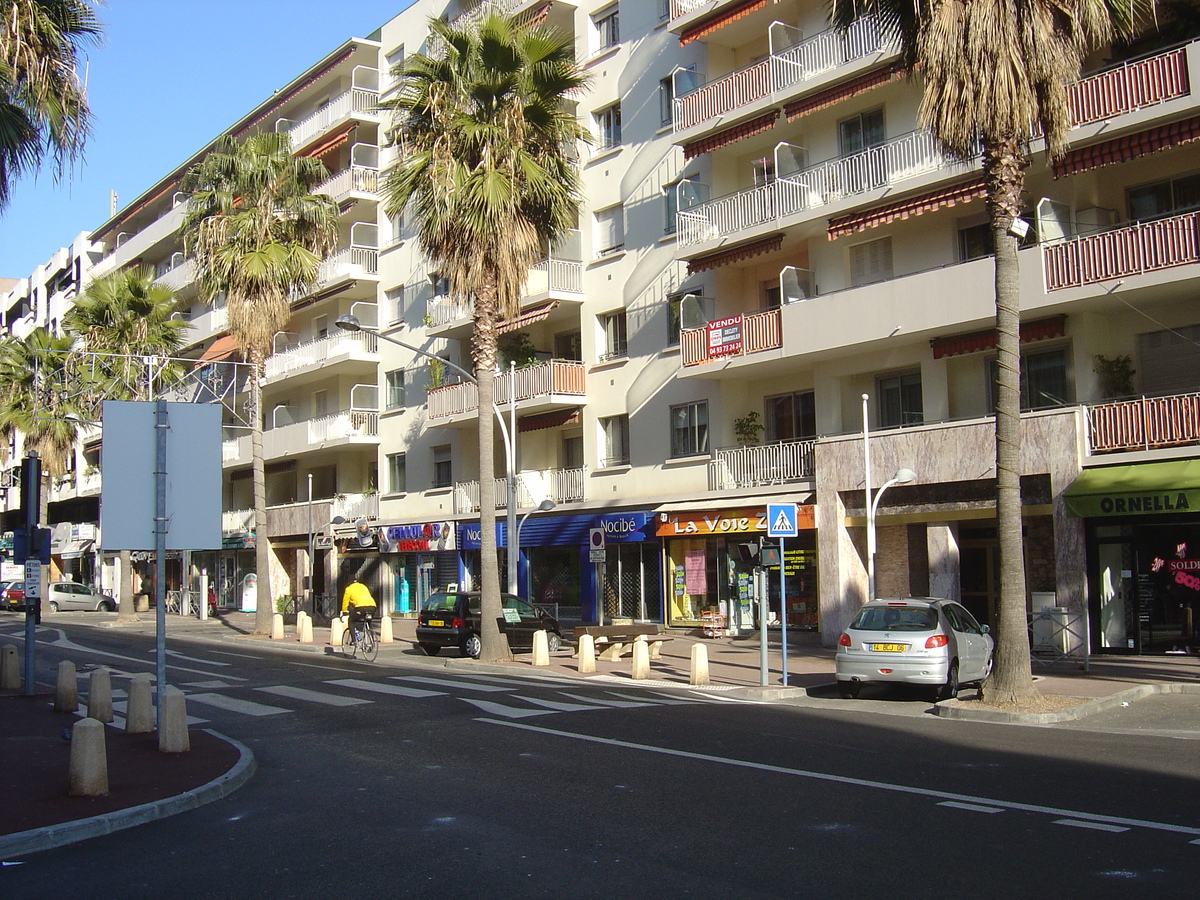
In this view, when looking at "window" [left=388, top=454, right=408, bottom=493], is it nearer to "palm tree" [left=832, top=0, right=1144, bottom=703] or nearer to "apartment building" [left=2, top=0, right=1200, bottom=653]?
"apartment building" [left=2, top=0, right=1200, bottom=653]

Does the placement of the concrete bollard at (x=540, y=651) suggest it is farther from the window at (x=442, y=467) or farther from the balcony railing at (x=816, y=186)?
the window at (x=442, y=467)

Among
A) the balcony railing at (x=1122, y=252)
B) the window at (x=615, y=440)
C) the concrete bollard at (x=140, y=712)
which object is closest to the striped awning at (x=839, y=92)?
the balcony railing at (x=1122, y=252)

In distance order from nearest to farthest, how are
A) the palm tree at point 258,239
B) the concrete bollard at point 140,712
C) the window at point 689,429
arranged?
the concrete bollard at point 140,712 < the window at point 689,429 < the palm tree at point 258,239

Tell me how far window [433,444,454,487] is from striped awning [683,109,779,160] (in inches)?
558

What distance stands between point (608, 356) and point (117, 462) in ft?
69.1

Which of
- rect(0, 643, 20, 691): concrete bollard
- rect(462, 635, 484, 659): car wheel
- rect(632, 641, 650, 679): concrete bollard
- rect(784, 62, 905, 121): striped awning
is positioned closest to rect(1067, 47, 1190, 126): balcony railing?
rect(784, 62, 905, 121): striped awning

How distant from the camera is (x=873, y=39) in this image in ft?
78.8

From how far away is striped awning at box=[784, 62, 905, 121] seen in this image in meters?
23.5

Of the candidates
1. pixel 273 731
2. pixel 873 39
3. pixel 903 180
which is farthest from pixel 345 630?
pixel 873 39

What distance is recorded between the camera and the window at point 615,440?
30.9m

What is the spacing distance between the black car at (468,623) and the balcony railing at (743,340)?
7.18 metres

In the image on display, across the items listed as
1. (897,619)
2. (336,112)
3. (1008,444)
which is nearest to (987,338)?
(1008,444)

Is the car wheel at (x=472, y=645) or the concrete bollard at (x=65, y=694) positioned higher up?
the concrete bollard at (x=65, y=694)

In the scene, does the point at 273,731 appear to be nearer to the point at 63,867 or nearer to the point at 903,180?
the point at 63,867
